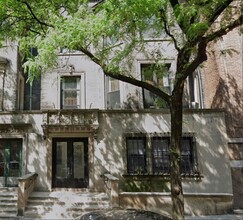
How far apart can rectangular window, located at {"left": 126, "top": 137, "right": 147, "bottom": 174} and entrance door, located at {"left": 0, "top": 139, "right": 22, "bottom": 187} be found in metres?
5.29

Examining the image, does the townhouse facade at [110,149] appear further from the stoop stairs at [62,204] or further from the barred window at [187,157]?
the stoop stairs at [62,204]

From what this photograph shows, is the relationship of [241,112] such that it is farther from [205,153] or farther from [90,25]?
[90,25]

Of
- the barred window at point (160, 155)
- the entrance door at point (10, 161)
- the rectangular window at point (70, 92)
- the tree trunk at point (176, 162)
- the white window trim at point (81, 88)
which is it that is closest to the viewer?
the tree trunk at point (176, 162)

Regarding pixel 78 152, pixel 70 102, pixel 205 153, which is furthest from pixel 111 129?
pixel 205 153

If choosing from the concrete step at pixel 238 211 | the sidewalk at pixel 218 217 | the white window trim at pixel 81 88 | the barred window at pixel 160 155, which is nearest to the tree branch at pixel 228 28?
the barred window at pixel 160 155

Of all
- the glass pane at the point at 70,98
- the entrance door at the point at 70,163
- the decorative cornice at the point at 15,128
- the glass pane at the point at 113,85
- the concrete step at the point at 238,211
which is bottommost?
the concrete step at the point at 238,211

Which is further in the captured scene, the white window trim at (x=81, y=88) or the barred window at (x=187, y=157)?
the white window trim at (x=81, y=88)

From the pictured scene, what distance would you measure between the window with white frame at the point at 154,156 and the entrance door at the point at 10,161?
210 inches

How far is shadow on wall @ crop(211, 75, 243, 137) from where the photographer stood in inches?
439

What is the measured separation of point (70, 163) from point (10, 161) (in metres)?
2.90

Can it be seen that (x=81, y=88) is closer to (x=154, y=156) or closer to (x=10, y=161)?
(x=10, y=161)

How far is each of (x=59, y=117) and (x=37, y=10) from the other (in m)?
5.11

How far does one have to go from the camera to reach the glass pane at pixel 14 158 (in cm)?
1204

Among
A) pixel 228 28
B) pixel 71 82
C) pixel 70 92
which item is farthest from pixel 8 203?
pixel 228 28
